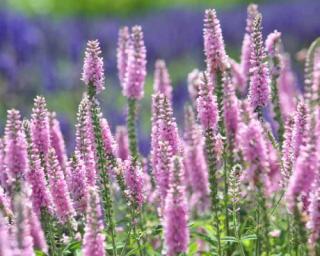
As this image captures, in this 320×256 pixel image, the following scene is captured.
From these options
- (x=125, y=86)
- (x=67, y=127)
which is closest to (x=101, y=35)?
(x=67, y=127)

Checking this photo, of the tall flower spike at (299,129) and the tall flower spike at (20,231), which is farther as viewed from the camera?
the tall flower spike at (299,129)

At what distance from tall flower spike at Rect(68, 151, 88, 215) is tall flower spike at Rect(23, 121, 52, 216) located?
0.84 ft

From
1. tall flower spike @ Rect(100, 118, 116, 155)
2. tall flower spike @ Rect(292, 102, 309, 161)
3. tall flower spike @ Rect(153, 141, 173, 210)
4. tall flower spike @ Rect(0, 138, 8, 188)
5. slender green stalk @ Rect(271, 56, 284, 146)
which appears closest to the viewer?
tall flower spike @ Rect(153, 141, 173, 210)

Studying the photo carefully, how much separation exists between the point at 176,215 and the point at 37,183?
3.51ft

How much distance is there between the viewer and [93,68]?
17.6ft

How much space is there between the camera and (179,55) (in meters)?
23.8

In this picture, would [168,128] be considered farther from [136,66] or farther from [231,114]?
Answer: [136,66]

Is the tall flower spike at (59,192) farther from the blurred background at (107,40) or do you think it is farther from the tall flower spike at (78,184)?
the blurred background at (107,40)

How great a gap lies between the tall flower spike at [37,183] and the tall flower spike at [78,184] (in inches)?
10.1

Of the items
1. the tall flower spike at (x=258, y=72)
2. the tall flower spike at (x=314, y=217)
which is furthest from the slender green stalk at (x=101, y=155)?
the tall flower spike at (x=314, y=217)

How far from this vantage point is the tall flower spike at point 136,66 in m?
5.78

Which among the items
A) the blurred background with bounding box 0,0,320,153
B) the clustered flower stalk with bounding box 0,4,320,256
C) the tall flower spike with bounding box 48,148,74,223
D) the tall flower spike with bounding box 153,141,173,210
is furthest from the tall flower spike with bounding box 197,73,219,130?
the blurred background with bounding box 0,0,320,153

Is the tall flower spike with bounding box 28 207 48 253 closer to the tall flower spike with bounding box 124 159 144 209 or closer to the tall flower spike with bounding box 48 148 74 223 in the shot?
the tall flower spike with bounding box 48 148 74 223

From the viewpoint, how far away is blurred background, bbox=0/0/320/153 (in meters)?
15.5
